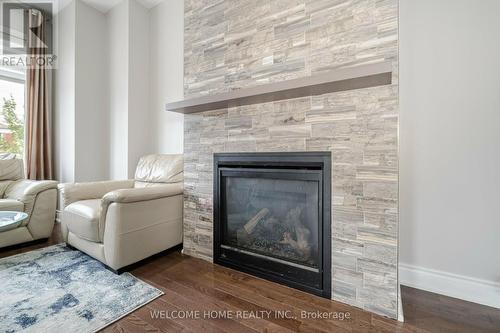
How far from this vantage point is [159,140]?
320cm

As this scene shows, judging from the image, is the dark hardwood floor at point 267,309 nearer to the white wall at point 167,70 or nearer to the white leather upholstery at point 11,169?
the white wall at point 167,70

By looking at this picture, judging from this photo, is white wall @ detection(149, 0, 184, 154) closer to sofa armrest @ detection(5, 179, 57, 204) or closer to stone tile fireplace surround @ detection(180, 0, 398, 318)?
stone tile fireplace surround @ detection(180, 0, 398, 318)

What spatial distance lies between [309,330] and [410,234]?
3.36 feet

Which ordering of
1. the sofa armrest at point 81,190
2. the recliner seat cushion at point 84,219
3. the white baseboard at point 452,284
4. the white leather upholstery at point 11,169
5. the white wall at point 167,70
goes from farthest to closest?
the white wall at point 167,70 < the white leather upholstery at point 11,169 < the sofa armrest at point 81,190 < the recliner seat cushion at point 84,219 < the white baseboard at point 452,284

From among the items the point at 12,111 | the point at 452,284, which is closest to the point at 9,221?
the point at 12,111

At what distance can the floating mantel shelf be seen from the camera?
4.11 ft

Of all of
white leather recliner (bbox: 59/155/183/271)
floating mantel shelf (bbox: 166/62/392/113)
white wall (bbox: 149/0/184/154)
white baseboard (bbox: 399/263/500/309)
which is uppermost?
white wall (bbox: 149/0/184/154)

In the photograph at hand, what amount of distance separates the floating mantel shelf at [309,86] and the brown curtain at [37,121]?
2.70 metres

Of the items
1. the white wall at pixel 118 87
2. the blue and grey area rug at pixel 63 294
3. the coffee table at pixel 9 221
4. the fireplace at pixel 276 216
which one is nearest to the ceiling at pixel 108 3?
the white wall at pixel 118 87

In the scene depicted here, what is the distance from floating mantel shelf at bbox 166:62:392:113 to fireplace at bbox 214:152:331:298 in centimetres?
40

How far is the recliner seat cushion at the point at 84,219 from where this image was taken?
1.90 meters

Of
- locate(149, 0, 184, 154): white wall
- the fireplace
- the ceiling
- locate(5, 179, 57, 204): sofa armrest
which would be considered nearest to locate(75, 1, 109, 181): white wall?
the ceiling

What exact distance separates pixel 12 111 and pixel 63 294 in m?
3.22

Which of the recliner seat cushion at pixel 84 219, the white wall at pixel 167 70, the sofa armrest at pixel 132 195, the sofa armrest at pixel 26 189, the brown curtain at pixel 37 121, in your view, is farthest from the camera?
the brown curtain at pixel 37 121
